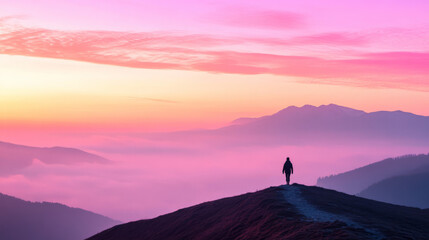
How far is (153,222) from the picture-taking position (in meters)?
79.4

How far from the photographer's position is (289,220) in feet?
166

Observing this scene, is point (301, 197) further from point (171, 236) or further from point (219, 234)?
point (171, 236)

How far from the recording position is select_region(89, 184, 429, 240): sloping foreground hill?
4459 centimetres

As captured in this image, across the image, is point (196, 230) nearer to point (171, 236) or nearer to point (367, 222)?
point (171, 236)

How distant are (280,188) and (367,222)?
21318mm

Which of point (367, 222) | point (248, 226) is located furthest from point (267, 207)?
point (367, 222)

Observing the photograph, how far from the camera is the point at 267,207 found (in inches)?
2297

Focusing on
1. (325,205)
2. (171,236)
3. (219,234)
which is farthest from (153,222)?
(325,205)

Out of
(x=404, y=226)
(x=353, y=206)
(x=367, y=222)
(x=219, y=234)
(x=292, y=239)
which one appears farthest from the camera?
(x=353, y=206)

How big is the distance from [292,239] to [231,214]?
73.6 feet

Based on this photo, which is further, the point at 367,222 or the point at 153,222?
the point at 153,222

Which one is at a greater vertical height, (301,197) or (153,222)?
(301,197)

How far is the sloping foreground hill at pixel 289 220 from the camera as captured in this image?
146 feet

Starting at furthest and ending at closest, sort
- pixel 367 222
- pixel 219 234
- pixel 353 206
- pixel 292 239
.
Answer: pixel 353 206 < pixel 219 234 < pixel 367 222 < pixel 292 239
